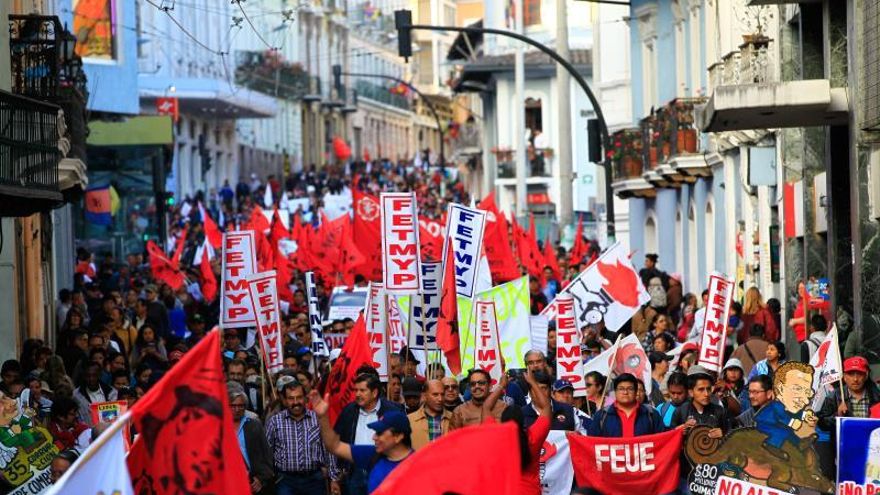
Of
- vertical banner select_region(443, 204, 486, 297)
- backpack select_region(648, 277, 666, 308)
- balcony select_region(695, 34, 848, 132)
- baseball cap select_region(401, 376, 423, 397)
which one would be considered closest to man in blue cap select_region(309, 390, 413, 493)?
baseball cap select_region(401, 376, 423, 397)

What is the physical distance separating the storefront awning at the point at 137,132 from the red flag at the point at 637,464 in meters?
27.5

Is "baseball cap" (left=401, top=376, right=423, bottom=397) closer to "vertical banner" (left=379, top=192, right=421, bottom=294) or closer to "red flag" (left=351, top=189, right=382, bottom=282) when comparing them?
"vertical banner" (left=379, top=192, right=421, bottom=294)

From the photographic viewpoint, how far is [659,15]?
39.8m

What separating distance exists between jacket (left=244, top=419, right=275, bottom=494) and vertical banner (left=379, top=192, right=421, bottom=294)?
4.30m

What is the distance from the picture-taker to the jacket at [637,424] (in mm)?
14195

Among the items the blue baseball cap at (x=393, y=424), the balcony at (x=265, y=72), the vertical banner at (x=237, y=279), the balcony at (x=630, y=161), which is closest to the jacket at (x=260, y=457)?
the blue baseball cap at (x=393, y=424)

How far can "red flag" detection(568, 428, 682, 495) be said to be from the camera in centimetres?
1398

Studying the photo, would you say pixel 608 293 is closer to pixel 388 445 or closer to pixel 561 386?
pixel 561 386

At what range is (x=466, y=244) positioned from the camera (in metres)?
19.8

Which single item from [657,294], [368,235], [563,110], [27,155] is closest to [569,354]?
[27,155]

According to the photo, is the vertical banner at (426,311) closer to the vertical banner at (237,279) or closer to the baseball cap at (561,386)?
the vertical banner at (237,279)

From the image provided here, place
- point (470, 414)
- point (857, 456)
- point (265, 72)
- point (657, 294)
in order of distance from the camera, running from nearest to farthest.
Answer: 1. point (857, 456)
2. point (470, 414)
3. point (657, 294)
4. point (265, 72)

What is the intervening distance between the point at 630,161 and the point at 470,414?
A: 1042 inches

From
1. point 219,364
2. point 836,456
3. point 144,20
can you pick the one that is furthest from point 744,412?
point 144,20
